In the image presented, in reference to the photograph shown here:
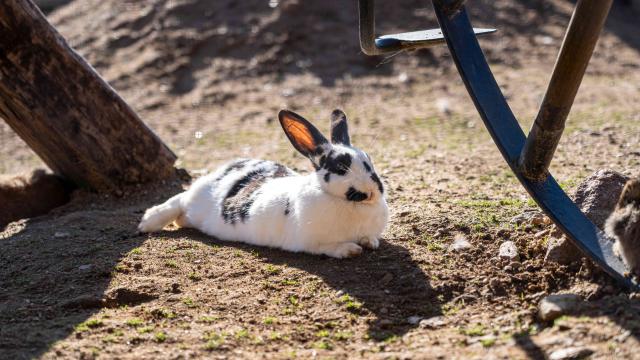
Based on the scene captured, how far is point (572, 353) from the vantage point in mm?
3357

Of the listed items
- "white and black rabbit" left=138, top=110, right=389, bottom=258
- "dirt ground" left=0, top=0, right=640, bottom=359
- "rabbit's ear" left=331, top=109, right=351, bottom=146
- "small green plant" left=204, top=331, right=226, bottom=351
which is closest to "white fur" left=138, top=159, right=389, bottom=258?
"white and black rabbit" left=138, top=110, right=389, bottom=258

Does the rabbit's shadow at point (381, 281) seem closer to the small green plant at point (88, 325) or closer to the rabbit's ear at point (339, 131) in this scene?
the rabbit's ear at point (339, 131)

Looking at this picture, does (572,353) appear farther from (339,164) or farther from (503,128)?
(339,164)

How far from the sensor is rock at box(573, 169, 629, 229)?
4452mm

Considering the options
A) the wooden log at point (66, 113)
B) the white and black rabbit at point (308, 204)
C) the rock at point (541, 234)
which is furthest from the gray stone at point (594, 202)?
the wooden log at point (66, 113)

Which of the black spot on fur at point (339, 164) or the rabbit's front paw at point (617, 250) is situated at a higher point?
the black spot on fur at point (339, 164)

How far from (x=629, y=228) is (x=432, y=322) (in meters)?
1.00

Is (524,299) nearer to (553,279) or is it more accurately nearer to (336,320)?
(553,279)

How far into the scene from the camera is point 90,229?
5.93 m

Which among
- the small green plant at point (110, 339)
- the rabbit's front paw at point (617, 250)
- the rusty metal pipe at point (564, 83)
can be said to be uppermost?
the rusty metal pipe at point (564, 83)

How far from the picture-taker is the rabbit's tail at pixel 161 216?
19.2 ft

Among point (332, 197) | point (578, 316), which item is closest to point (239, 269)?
point (332, 197)

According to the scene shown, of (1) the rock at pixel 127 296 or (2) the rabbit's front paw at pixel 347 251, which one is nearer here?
(1) the rock at pixel 127 296

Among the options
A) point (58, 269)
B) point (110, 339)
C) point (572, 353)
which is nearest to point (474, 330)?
point (572, 353)
